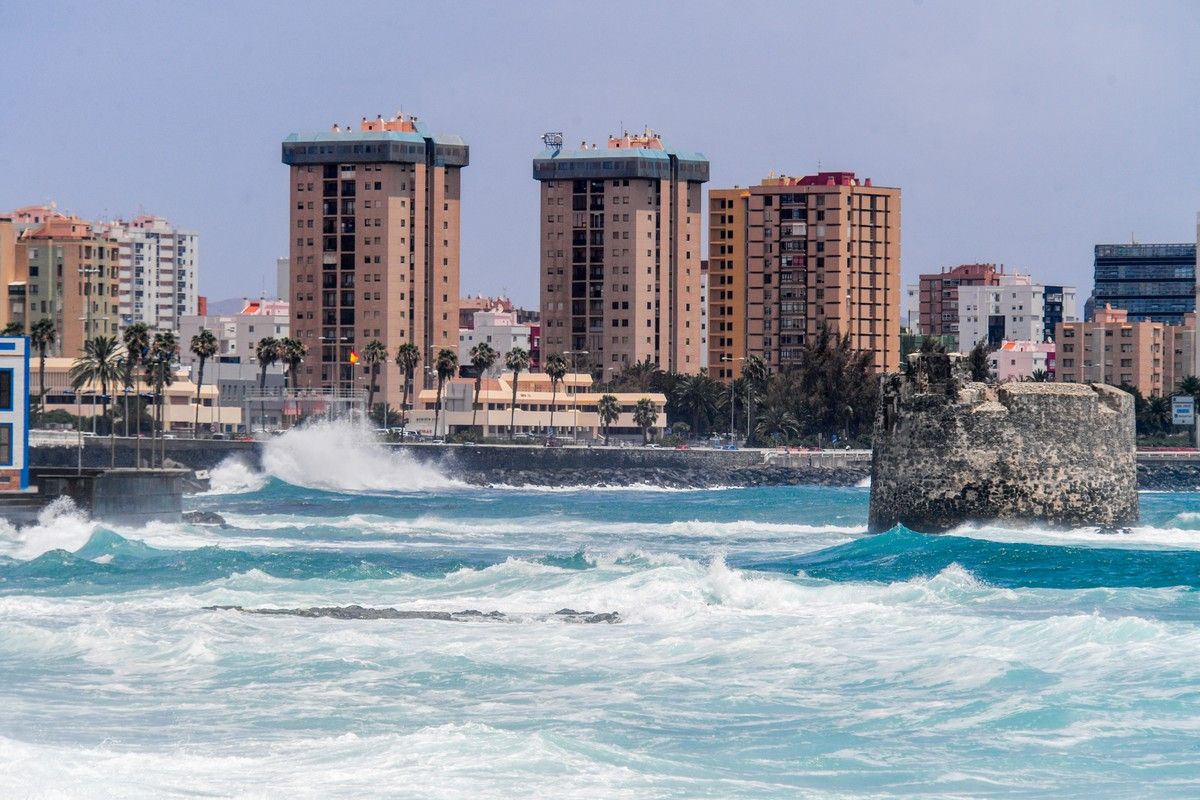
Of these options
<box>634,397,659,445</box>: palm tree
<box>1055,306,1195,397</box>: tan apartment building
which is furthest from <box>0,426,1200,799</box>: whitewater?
<box>1055,306,1195,397</box>: tan apartment building

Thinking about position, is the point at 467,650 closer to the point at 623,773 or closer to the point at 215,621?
the point at 215,621

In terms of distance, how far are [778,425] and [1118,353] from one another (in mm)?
52231

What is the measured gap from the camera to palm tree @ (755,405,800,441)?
398 feet

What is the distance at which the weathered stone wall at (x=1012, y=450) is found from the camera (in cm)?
4112

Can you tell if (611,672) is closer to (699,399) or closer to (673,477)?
(673,477)

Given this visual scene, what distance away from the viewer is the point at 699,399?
436ft

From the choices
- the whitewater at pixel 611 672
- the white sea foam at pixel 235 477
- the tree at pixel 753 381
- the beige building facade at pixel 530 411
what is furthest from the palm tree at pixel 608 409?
the whitewater at pixel 611 672

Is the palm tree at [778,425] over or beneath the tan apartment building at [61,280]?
beneath

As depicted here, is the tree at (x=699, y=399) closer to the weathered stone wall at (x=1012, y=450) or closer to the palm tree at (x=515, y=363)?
the palm tree at (x=515, y=363)

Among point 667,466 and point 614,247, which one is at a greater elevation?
point 614,247

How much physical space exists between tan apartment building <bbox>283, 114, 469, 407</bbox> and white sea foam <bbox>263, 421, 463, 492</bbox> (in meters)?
38.5

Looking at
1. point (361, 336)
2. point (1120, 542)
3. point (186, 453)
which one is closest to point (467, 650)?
point (1120, 542)

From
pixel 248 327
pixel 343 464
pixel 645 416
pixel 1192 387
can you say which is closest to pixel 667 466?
pixel 343 464

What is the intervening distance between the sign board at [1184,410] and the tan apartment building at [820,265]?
2473cm
